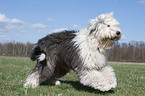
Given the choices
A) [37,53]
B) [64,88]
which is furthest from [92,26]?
[64,88]

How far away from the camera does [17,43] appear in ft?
188

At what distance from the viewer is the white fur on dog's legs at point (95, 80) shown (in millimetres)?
4043

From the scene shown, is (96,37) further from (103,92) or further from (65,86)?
(65,86)

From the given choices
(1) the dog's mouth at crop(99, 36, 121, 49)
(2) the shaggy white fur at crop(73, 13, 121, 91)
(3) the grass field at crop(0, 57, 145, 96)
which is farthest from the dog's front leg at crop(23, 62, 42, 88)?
(1) the dog's mouth at crop(99, 36, 121, 49)

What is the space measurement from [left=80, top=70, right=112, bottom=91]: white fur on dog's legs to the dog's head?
2.16 feet

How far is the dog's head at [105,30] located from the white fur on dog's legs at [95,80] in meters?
0.66

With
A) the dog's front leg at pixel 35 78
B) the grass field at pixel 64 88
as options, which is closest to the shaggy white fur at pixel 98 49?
the grass field at pixel 64 88

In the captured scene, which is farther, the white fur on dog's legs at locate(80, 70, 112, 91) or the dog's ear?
the dog's ear

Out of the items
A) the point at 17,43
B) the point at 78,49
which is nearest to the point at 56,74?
the point at 78,49

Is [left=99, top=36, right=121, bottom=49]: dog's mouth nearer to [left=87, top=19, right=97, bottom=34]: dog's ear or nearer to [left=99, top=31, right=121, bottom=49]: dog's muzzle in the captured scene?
[left=99, top=31, right=121, bottom=49]: dog's muzzle

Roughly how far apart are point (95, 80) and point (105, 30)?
1.15m

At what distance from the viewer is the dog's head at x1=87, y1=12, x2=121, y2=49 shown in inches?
156

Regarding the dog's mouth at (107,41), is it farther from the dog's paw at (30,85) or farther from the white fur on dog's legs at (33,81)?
the dog's paw at (30,85)

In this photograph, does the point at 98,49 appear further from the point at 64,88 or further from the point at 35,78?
the point at 35,78
